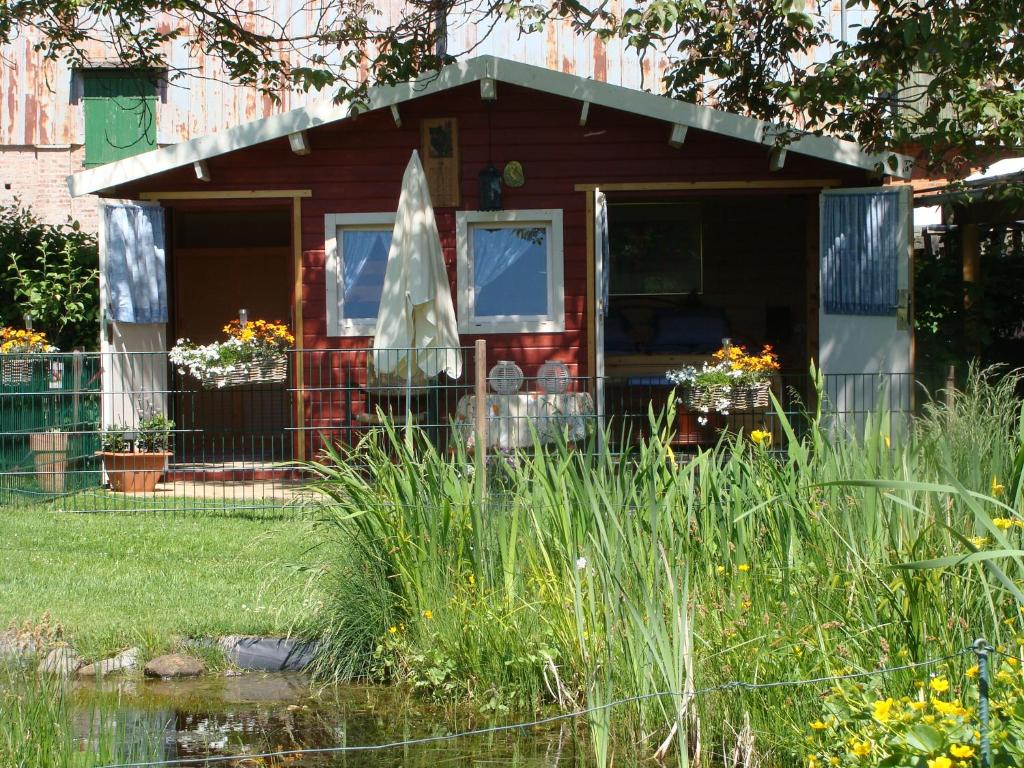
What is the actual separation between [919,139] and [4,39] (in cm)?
793

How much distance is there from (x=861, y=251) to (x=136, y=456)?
6.69 metres

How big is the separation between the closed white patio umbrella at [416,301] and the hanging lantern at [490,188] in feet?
3.10

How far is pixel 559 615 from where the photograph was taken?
5141 mm

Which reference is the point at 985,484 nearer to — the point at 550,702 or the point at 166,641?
the point at 550,702

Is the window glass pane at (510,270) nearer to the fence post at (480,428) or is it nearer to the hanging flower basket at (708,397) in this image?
the hanging flower basket at (708,397)

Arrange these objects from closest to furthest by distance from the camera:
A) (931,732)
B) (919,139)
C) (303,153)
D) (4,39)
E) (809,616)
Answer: (931,732) < (809,616) < (919,139) < (4,39) < (303,153)

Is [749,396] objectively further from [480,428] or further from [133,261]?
[133,261]

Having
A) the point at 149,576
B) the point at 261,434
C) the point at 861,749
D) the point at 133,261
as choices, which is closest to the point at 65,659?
the point at 149,576

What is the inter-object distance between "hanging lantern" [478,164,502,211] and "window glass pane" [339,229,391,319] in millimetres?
999

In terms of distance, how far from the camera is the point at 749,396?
36.7 ft

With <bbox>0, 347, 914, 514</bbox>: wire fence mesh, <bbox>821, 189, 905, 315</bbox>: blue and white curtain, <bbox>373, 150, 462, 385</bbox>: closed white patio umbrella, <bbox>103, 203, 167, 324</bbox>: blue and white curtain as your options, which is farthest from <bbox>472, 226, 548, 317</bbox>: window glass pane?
<bbox>103, 203, 167, 324</bbox>: blue and white curtain

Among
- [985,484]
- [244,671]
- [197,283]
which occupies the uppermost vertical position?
[197,283]

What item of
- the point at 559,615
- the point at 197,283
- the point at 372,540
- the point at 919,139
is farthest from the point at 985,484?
the point at 197,283

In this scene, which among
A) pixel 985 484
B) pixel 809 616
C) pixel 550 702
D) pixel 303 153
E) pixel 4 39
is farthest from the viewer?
pixel 303 153
